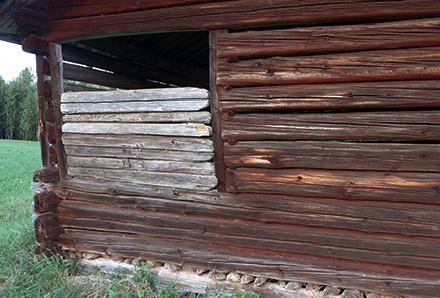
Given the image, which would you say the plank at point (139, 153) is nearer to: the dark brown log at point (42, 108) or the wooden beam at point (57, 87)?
the wooden beam at point (57, 87)

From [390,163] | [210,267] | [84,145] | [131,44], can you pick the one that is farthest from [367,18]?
[131,44]

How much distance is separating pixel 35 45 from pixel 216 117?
97.5 inches

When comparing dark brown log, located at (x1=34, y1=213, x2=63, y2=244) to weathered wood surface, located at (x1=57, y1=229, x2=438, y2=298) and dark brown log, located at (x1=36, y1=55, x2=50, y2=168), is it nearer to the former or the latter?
weathered wood surface, located at (x1=57, y1=229, x2=438, y2=298)

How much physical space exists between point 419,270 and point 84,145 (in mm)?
3699

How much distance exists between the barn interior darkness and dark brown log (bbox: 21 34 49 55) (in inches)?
11.3

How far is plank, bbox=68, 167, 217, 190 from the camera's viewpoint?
3.14 m

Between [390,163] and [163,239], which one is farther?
[163,239]

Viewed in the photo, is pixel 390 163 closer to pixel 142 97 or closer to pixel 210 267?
pixel 210 267

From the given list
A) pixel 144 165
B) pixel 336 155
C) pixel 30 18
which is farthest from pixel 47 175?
pixel 336 155

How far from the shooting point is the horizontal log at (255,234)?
2602 millimetres

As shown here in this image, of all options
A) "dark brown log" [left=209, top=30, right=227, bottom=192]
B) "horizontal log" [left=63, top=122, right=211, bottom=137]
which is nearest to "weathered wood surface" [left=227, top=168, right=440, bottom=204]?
"dark brown log" [left=209, top=30, right=227, bottom=192]

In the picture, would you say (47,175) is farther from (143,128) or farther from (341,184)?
(341,184)

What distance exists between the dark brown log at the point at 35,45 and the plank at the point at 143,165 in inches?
53.7

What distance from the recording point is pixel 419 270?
8.54 feet
